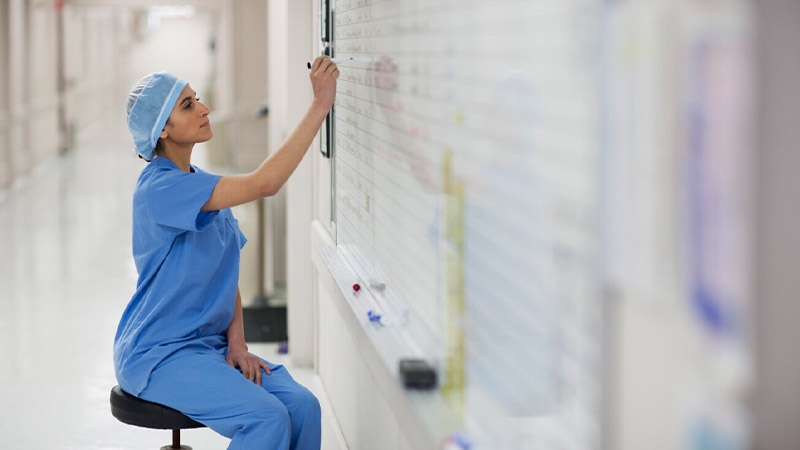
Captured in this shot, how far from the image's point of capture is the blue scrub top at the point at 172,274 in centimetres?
278

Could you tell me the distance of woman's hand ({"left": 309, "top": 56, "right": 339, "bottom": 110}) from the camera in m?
2.85

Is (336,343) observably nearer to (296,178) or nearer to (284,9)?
(296,178)

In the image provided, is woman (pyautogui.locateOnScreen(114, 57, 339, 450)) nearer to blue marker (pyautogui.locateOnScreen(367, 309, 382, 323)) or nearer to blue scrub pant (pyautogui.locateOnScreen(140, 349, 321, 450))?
blue scrub pant (pyautogui.locateOnScreen(140, 349, 321, 450))

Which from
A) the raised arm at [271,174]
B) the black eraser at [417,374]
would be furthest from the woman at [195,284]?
the black eraser at [417,374]

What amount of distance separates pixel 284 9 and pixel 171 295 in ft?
7.81

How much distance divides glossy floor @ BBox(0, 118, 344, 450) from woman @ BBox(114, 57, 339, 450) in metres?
0.92

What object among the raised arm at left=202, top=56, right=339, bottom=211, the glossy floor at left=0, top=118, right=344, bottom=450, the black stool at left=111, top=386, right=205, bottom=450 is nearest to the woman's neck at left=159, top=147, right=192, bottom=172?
the raised arm at left=202, top=56, right=339, bottom=211

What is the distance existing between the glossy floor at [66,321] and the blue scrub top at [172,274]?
1006mm

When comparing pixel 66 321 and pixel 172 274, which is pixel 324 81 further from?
pixel 66 321

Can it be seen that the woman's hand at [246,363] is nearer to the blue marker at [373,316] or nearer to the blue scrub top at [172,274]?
the blue scrub top at [172,274]

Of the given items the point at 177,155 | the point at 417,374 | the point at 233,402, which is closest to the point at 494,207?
the point at 417,374

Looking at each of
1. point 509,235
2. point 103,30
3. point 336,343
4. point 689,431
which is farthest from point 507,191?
point 103,30

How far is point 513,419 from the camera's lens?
1558mm

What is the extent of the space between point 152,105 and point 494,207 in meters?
1.56
